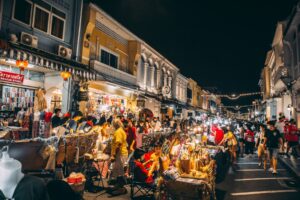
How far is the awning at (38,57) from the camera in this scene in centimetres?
805

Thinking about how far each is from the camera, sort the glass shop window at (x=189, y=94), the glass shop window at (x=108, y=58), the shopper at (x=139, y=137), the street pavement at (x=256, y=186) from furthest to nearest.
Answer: the glass shop window at (x=189, y=94) < the glass shop window at (x=108, y=58) < the shopper at (x=139, y=137) < the street pavement at (x=256, y=186)

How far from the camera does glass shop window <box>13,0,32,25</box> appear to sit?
33.9 feet

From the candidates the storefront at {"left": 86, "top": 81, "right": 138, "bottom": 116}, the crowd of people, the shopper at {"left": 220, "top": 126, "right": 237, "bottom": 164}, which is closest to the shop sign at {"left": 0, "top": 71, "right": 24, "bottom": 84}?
the crowd of people

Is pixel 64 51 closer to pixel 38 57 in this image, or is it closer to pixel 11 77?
pixel 11 77

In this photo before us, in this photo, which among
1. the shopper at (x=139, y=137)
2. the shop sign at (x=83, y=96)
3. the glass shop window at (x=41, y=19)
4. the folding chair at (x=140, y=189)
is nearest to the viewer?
the folding chair at (x=140, y=189)

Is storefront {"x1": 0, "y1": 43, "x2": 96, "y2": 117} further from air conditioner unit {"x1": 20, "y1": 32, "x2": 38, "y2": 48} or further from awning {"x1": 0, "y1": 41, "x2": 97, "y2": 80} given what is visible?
air conditioner unit {"x1": 20, "y1": 32, "x2": 38, "y2": 48}

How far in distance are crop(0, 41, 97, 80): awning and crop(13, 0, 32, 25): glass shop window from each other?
270cm

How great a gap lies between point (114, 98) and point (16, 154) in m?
10.8

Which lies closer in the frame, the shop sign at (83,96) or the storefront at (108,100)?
the shop sign at (83,96)

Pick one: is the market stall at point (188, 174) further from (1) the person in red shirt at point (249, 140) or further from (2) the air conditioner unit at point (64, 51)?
(1) the person in red shirt at point (249, 140)

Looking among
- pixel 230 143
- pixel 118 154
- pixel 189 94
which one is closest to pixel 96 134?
pixel 118 154

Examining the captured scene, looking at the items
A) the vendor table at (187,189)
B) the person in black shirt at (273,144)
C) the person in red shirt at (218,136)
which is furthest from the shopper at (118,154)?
the person in black shirt at (273,144)

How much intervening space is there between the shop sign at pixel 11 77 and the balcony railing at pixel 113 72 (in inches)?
188

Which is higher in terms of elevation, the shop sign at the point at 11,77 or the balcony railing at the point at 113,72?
the balcony railing at the point at 113,72
